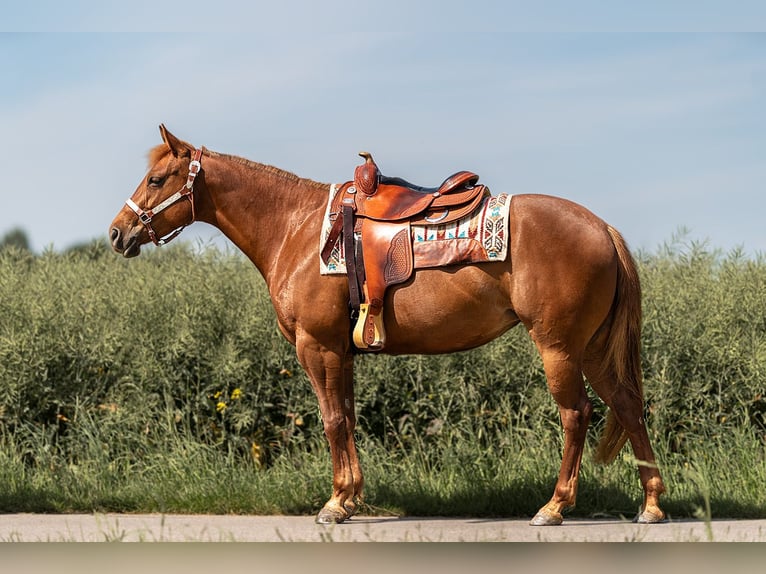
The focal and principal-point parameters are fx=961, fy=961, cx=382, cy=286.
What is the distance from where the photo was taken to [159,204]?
7.10 metres

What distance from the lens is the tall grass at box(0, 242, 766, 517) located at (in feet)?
25.0

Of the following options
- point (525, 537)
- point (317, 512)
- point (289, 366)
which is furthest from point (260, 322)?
point (525, 537)

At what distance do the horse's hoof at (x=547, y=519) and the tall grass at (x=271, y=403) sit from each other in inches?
33.8

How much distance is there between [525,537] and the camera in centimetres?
607

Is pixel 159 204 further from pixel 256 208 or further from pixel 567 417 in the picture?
pixel 567 417

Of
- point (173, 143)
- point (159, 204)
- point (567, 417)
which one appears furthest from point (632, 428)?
point (173, 143)

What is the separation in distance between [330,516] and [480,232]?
2.20 m

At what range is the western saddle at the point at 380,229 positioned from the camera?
6.57 m

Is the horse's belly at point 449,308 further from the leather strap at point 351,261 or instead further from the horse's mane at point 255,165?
the horse's mane at point 255,165

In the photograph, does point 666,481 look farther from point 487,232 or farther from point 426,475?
point 487,232

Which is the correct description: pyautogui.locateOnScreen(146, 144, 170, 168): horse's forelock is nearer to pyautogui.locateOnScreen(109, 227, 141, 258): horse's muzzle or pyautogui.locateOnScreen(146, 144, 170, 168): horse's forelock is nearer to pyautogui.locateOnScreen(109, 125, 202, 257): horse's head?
pyautogui.locateOnScreen(109, 125, 202, 257): horse's head

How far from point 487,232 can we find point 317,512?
2.52 m

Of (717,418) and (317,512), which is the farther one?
(717,418)

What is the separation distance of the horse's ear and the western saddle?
4.12 ft
